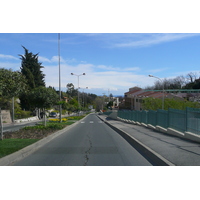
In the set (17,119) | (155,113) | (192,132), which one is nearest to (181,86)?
(17,119)

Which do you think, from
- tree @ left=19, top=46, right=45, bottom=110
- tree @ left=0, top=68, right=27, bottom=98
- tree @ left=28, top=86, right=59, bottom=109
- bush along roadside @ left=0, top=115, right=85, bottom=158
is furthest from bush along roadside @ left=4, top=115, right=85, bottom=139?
tree @ left=19, top=46, right=45, bottom=110

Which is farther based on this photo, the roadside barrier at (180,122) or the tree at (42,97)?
the tree at (42,97)

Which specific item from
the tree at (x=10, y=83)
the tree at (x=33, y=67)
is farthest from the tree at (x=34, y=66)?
the tree at (x=10, y=83)

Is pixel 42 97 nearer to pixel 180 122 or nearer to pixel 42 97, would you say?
pixel 42 97

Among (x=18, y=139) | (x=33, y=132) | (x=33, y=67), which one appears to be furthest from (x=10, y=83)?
(x=33, y=67)

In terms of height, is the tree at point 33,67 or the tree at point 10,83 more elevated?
the tree at point 33,67

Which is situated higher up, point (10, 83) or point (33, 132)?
point (10, 83)

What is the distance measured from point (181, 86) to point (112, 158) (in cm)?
10496

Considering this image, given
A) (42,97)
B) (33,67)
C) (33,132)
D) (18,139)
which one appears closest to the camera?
(18,139)

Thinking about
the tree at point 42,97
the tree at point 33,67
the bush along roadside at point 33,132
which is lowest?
the bush along roadside at point 33,132

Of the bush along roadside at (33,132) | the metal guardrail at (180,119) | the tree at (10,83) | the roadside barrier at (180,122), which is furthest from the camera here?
the bush along roadside at (33,132)

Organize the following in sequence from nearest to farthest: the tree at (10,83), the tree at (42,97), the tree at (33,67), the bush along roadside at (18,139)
Answer: 1. the bush along roadside at (18,139)
2. the tree at (10,83)
3. the tree at (42,97)
4. the tree at (33,67)

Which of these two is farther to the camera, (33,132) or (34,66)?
(34,66)

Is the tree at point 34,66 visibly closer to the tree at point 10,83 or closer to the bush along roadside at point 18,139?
the bush along roadside at point 18,139
